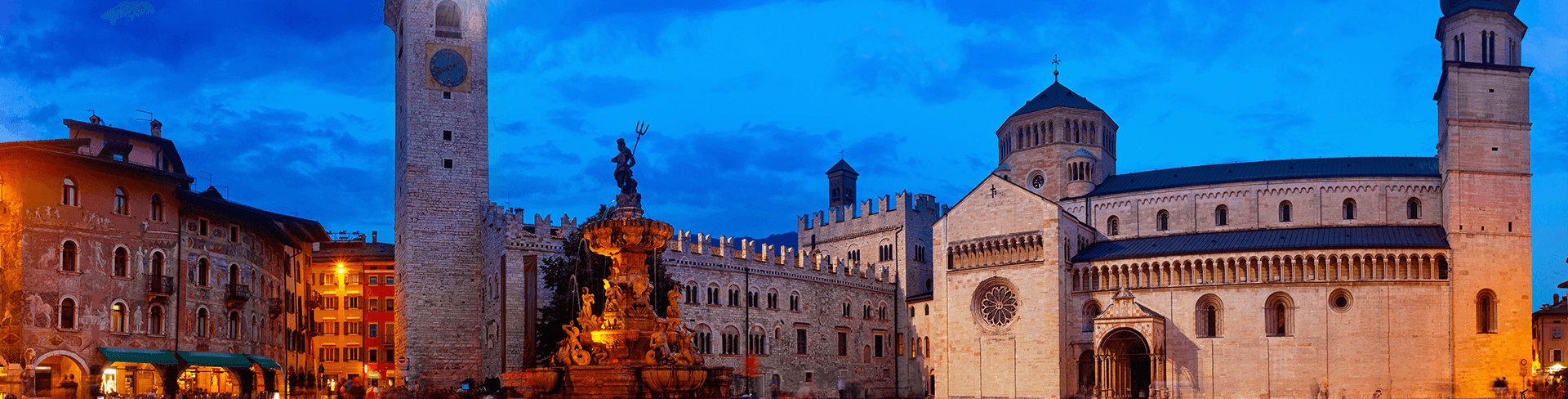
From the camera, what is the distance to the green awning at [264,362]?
155ft

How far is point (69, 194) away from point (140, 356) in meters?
5.68

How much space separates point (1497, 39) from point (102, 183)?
5525 cm

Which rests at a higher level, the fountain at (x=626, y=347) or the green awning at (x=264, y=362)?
the fountain at (x=626, y=347)

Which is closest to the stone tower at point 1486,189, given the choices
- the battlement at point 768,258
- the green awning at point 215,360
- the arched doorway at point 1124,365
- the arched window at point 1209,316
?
the arched window at point 1209,316

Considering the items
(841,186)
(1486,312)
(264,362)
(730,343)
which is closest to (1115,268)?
(1486,312)

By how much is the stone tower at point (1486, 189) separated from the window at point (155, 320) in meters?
50.1

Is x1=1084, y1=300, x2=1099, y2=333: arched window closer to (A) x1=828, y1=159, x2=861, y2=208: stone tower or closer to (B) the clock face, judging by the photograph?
(A) x1=828, y1=159, x2=861, y2=208: stone tower

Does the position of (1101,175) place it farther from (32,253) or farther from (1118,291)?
(32,253)

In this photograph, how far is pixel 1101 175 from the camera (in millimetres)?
64875

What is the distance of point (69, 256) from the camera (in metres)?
38.7

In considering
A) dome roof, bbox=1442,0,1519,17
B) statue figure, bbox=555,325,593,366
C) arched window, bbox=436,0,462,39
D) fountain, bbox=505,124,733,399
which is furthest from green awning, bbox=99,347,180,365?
dome roof, bbox=1442,0,1519,17

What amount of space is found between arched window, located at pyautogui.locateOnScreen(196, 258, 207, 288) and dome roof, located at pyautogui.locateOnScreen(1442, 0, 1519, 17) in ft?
173

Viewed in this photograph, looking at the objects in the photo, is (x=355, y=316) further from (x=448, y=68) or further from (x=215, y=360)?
(x=215, y=360)

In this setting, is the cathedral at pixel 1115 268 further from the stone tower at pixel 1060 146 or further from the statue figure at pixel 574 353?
the statue figure at pixel 574 353
